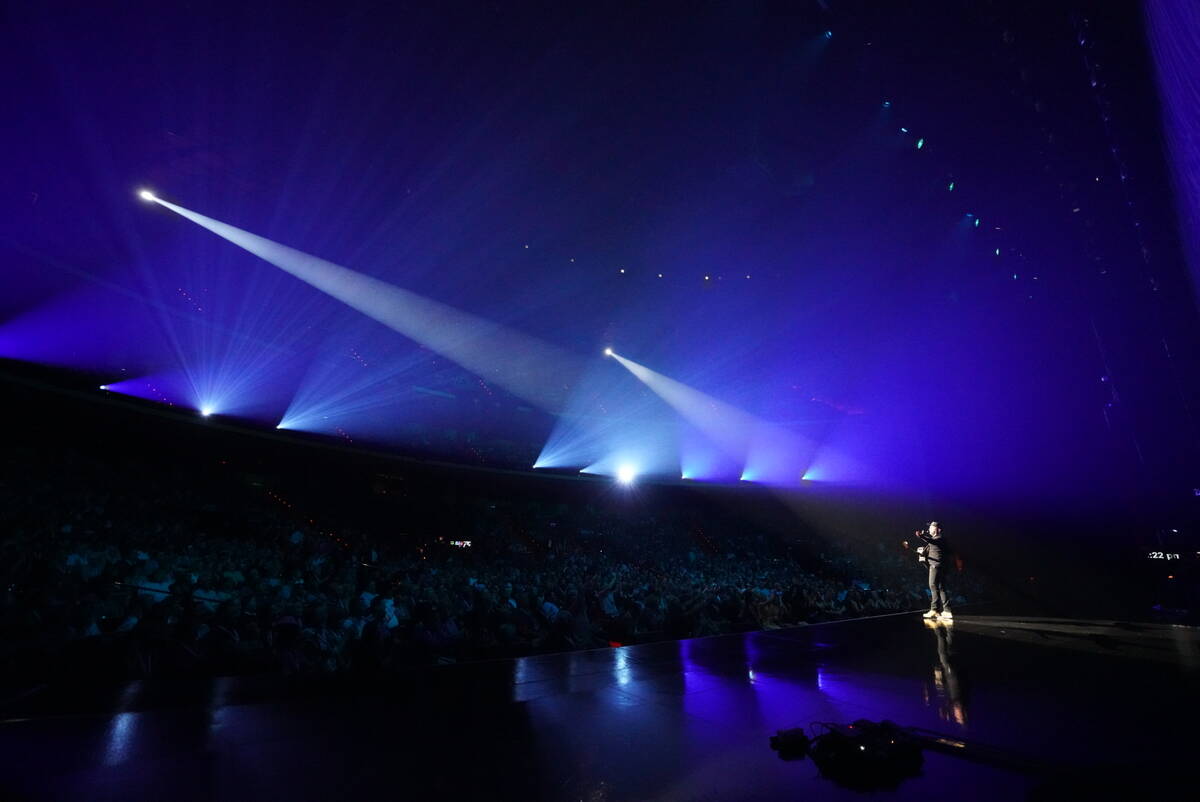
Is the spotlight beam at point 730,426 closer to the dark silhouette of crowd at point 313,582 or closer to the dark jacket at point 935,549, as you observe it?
the dark silhouette of crowd at point 313,582

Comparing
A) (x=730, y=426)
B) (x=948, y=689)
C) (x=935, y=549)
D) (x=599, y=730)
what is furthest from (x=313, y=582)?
(x=730, y=426)

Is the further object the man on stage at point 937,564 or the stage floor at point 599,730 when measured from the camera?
the man on stage at point 937,564

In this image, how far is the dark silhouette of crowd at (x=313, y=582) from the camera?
4355 millimetres

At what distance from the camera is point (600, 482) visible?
1844 centimetres

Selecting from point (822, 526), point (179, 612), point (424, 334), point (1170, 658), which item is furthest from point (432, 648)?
point (822, 526)

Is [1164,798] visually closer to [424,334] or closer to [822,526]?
[424,334]

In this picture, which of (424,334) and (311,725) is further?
(424,334)

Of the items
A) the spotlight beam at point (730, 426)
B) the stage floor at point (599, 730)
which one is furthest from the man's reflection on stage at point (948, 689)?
the spotlight beam at point (730, 426)

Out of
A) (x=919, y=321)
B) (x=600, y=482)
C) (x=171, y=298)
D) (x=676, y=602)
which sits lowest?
(x=676, y=602)

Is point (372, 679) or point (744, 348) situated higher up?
point (744, 348)

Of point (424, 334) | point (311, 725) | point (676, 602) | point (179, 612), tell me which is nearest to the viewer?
point (311, 725)

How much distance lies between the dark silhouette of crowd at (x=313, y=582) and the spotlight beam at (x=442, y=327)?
4895 mm

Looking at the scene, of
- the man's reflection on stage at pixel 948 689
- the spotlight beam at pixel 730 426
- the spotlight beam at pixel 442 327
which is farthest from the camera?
the spotlight beam at pixel 730 426

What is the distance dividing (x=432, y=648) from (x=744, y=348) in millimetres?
11050
